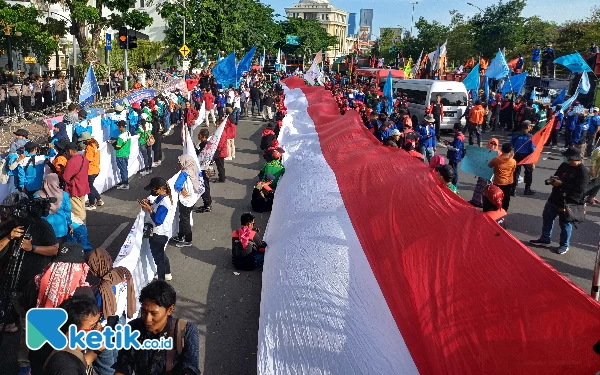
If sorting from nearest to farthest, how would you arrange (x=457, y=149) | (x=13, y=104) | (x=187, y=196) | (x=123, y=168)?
(x=187, y=196)
(x=123, y=168)
(x=457, y=149)
(x=13, y=104)

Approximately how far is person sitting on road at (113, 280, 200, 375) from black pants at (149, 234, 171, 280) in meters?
2.92

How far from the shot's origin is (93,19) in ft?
69.2

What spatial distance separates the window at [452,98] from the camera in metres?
19.1

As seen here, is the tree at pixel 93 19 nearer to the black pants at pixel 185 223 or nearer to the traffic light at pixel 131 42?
the traffic light at pixel 131 42

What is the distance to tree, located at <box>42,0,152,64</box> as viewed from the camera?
2038 centimetres

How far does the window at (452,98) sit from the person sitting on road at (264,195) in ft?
37.9

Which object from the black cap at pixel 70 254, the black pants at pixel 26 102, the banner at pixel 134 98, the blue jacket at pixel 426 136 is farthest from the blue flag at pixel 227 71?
the black cap at pixel 70 254

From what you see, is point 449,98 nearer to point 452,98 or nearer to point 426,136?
point 452,98

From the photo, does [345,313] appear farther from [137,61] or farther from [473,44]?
[473,44]

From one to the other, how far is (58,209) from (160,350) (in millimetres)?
3654

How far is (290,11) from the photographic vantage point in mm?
156625

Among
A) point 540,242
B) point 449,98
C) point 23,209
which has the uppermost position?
point 449,98

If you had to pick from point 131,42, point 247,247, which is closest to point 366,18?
point 131,42

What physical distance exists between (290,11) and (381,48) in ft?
298
